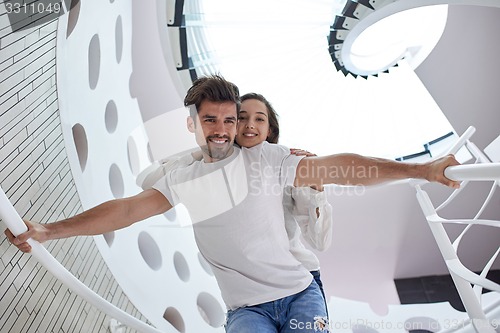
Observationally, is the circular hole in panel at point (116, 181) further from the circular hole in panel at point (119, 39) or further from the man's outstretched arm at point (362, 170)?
the man's outstretched arm at point (362, 170)

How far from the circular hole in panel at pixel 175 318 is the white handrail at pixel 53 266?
0.96 meters

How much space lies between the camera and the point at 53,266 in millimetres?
1410

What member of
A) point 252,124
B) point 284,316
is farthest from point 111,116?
point 284,316

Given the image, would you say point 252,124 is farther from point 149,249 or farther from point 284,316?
point 149,249

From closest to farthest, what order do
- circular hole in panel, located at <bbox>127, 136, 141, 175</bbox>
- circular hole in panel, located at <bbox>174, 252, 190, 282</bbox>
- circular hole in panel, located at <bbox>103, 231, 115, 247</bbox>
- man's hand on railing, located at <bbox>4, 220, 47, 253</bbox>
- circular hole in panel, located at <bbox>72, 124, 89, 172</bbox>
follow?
man's hand on railing, located at <bbox>4, 220, 47, 253</bbox> < circular hole in panel, located at <bbox>72, 124, 89, 172</bbox> < circular hole in panel, located at <bbox>103, 231, 115, 247</bbox> < circular hole in panel, located at <bbox>127, 136, 141, 175</bbox> < circular hole in panel, located at <bbox>174, 252, 190, 282</bbox>

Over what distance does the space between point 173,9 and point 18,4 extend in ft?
5.40

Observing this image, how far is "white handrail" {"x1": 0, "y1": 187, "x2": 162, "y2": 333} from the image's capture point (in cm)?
124

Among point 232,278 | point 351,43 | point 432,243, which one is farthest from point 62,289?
point 432,243

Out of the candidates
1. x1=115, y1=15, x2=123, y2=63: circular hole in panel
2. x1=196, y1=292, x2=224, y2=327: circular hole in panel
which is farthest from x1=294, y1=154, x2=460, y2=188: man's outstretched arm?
x1=196, y1=292, x2=224, y2=327: circular hole in panel

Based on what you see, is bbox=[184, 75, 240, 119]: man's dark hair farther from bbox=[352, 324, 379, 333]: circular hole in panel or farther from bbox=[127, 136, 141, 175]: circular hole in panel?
bbox=[352, 324, 379, 333]: circular hole in panel

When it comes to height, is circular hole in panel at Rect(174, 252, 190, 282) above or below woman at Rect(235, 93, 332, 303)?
below

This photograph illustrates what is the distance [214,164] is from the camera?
1.56 meters

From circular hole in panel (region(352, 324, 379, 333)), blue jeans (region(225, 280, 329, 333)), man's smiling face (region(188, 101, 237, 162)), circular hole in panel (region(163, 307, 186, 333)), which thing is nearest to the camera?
blue jeans (region(225, 280, 329, 333))

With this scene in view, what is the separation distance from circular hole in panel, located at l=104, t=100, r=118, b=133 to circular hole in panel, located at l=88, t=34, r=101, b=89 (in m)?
0.22
